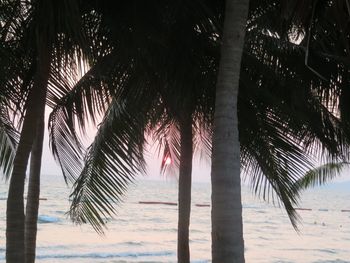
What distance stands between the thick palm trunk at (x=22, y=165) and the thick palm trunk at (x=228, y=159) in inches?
66.2

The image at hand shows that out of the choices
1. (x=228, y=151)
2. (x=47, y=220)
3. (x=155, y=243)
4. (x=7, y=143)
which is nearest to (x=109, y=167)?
(x=7, y=143)

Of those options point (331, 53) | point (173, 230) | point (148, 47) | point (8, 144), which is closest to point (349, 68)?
point (331, 53)

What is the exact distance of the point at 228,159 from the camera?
15.0ft

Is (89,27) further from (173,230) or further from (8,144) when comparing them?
(173,230)

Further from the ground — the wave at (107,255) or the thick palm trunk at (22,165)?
the thick palm trunk at (22,165)

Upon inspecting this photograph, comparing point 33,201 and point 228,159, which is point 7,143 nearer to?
point 33,201

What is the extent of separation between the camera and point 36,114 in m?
5.84

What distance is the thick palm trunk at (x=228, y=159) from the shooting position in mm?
4508

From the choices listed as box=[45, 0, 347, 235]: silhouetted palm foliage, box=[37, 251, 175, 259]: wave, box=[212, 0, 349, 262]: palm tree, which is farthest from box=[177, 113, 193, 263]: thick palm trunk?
box=[37, 251, 175, 259]: wave

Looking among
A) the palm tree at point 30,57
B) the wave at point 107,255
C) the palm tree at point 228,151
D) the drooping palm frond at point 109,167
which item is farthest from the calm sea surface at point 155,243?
the palm tree at point 228,151

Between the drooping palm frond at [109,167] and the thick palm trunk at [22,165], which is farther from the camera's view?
the drooping palm frond at [109,167]

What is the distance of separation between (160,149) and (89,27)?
592 cm

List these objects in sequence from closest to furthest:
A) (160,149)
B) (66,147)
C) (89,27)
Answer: (89,27) → (66,147) → (160,149)

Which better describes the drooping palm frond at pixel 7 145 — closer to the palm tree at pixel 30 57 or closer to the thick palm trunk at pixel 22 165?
the palm tree at pixel 30 57
